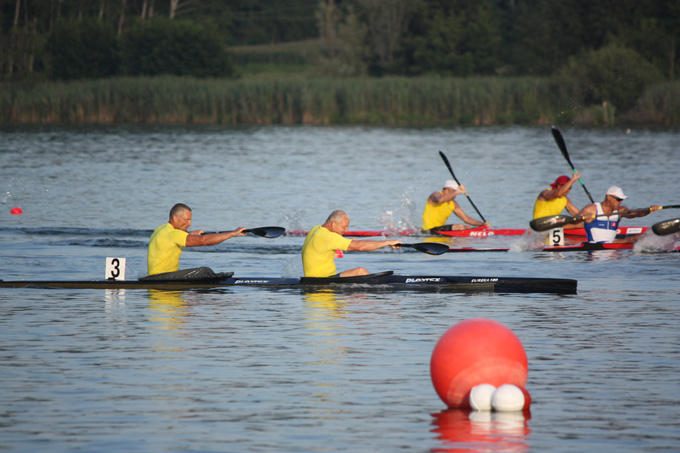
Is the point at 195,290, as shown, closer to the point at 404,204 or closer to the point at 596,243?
the point at 596,243

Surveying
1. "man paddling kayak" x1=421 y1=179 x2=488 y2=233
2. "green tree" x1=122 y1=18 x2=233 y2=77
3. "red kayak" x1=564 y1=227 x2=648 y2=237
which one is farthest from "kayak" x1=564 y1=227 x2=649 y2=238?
"green tree" x1=122 y1=18 x2=233 y2=77

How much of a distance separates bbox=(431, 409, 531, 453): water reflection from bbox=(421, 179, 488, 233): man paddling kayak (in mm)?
13580

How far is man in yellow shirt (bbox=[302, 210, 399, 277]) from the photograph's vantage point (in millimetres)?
18531

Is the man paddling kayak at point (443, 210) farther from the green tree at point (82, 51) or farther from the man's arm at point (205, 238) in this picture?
the green tree at point (82, 51)

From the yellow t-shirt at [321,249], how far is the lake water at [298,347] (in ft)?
1.20

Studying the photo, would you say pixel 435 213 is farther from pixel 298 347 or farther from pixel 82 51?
pixel 82 51

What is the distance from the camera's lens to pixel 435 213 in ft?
86.6

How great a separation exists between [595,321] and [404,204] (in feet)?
56.6

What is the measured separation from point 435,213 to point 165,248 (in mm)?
8255

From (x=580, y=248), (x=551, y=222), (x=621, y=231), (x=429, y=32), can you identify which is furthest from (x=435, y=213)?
(x=429, y=32)

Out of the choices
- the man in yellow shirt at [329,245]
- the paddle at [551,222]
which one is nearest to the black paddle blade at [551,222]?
the paddle at [551,222]

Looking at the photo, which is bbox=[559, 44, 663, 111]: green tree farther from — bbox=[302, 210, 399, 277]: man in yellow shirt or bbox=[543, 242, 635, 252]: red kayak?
bbox=[302, 210, 399, 277]: man in yellow shirt

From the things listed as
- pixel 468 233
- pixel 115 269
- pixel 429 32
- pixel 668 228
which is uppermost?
pixel 429 32

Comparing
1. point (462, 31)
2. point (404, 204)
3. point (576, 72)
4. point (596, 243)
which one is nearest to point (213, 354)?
point (596, 243)
